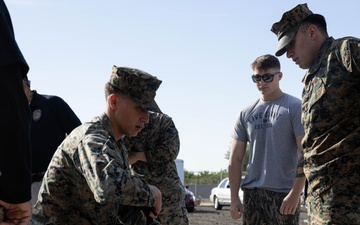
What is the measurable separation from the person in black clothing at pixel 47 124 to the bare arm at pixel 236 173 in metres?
1.55

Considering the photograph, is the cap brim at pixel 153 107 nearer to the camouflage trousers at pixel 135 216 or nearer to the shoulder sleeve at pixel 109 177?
the shoulder sleeve at pixel 109 177

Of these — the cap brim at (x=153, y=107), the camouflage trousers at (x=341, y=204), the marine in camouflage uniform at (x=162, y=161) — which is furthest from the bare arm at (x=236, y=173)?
the cap brim at (x=153, y=107)

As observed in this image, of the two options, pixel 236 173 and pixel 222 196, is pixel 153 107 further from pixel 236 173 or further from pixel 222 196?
pixel 222 196

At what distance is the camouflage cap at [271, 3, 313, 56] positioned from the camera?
211 inches

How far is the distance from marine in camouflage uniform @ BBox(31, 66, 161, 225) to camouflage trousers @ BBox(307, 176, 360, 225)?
4.06 ft

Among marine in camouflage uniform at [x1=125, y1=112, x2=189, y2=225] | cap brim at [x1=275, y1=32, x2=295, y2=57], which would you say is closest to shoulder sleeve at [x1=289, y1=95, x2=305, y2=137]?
cap brim at [x1=275, y1=32, x2=295, y2=57]

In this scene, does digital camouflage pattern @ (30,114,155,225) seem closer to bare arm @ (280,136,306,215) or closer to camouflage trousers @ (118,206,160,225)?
camouflage trousers @ (118,206,160,225)

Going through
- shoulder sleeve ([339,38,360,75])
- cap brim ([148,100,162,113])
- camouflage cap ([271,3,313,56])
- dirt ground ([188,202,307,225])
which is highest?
camouflage cap ([271,3,313,56])

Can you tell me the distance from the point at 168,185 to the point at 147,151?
383mm

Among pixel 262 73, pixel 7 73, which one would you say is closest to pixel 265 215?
pixel 262 73

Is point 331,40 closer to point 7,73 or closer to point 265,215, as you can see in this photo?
point 265,215

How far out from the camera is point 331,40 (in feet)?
16.8

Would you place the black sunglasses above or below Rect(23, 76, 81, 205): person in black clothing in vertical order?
above

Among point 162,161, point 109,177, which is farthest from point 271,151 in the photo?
point 109,177
